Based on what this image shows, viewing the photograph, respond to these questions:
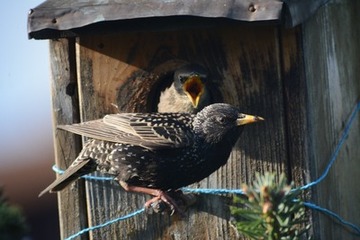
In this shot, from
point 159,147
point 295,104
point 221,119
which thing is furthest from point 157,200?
point 295,104

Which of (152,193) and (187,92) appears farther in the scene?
(187,92)

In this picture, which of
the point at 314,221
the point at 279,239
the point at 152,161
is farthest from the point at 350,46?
the point at 279,239

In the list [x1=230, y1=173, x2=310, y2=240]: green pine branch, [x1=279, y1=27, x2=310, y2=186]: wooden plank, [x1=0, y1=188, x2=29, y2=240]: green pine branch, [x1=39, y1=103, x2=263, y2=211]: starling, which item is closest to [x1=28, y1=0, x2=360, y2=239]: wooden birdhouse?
[x1=279, y1=27, x2=310, y2=186]: wooden plank

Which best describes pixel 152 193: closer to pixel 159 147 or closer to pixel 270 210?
pixel 159 147

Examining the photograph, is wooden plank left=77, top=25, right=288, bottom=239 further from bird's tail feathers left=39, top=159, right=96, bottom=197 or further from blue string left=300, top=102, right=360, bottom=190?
bird's tail feathers left=39, top=159, right=96, bottom=197

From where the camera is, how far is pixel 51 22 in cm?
462

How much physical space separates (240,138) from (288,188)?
1.51 metres

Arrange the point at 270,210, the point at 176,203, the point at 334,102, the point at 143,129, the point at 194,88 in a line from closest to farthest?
the point at 270,210
the point at 143,129
the point at 176,203
the point at 194,88
the point at 334,102

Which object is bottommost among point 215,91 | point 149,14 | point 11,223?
point 11,223

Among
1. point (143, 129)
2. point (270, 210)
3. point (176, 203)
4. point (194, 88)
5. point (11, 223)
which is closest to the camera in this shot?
point (270, 210)

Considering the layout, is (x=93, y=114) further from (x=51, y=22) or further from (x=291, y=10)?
(x=291, y=10)

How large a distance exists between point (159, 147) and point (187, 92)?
436 millimetres

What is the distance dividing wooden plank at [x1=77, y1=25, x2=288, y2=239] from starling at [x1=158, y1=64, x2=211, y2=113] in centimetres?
5

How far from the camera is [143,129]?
4.60 meters
